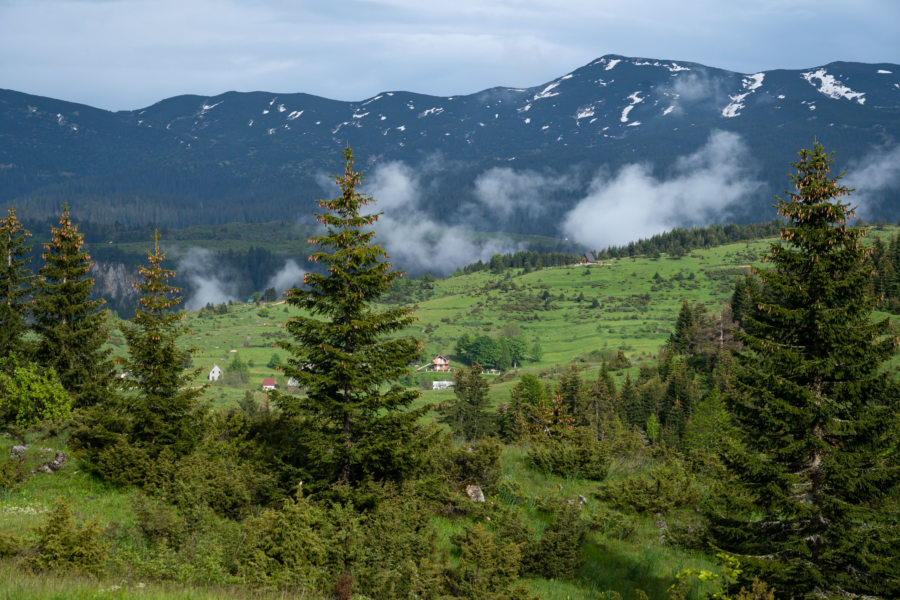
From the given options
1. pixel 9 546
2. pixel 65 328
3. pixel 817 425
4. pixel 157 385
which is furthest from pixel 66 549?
pixel 65 328

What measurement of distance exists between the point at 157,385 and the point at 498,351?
17115cm

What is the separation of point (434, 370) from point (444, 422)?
10438cm

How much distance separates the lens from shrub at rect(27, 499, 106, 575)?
1055 centimetres

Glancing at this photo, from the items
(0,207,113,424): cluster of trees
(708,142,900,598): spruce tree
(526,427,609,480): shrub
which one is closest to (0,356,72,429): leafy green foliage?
(0,207,113,424): cluster of trees

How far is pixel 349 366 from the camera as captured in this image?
18.1m

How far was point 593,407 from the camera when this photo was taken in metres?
72.1

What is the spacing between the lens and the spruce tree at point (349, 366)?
18.0 meters

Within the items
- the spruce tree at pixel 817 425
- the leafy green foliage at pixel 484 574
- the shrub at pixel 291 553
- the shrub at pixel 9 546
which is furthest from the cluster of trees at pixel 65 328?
the spruce tree at pixel 817 425

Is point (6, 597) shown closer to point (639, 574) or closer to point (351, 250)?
point (351, 250)

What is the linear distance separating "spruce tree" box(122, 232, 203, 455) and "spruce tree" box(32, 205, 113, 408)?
8397 millimetres

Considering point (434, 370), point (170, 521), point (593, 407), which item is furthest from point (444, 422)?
point (434, 370)

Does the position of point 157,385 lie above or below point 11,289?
below

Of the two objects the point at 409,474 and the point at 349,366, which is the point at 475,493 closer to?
the point at 409,474

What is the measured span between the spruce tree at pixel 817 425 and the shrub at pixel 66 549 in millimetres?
12983
